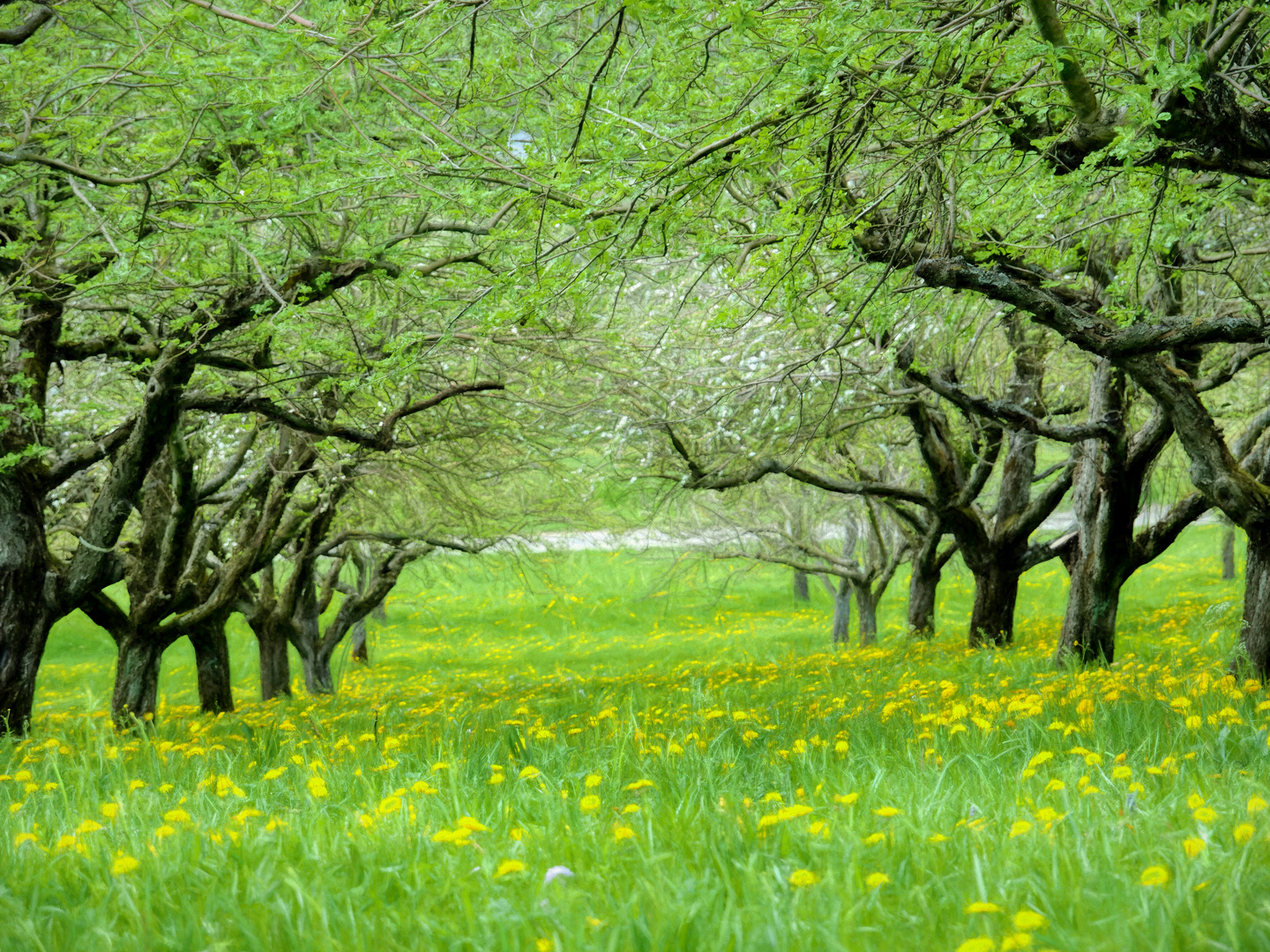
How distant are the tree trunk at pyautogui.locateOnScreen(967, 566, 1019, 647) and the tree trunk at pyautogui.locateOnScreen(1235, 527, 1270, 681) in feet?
14.9

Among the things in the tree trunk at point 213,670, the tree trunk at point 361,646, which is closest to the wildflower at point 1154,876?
the tree trunk at point 213,670

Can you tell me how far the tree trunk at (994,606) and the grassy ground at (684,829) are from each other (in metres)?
4.70

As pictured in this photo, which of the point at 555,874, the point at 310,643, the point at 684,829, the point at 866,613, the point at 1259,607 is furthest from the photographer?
the point at 866,613

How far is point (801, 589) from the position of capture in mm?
27859

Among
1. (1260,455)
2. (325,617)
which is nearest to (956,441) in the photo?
(1260,455)

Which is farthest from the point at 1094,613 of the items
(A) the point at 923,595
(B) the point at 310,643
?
(B) the point at 310,643

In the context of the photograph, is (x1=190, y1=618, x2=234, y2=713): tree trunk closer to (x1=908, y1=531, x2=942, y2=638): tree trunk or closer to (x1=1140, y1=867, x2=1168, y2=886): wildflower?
(x1=908, y1=531, x2=942, y2=638): tree trunk

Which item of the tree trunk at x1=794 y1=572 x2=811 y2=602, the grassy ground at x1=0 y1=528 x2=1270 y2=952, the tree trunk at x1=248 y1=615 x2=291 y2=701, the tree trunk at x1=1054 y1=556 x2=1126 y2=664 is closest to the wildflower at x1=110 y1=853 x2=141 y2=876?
the grassy ground at x1=0 y1=528 x2=1270 y2=952

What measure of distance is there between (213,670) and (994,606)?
9.59m

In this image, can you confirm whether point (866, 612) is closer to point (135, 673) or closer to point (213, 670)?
point (213, 670)

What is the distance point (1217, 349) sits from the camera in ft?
29.3

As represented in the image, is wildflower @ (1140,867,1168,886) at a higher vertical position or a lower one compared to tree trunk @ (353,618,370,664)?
higher

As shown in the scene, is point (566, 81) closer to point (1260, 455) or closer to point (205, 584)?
point (1260, 455)

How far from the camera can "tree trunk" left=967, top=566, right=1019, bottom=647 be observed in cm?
1073
